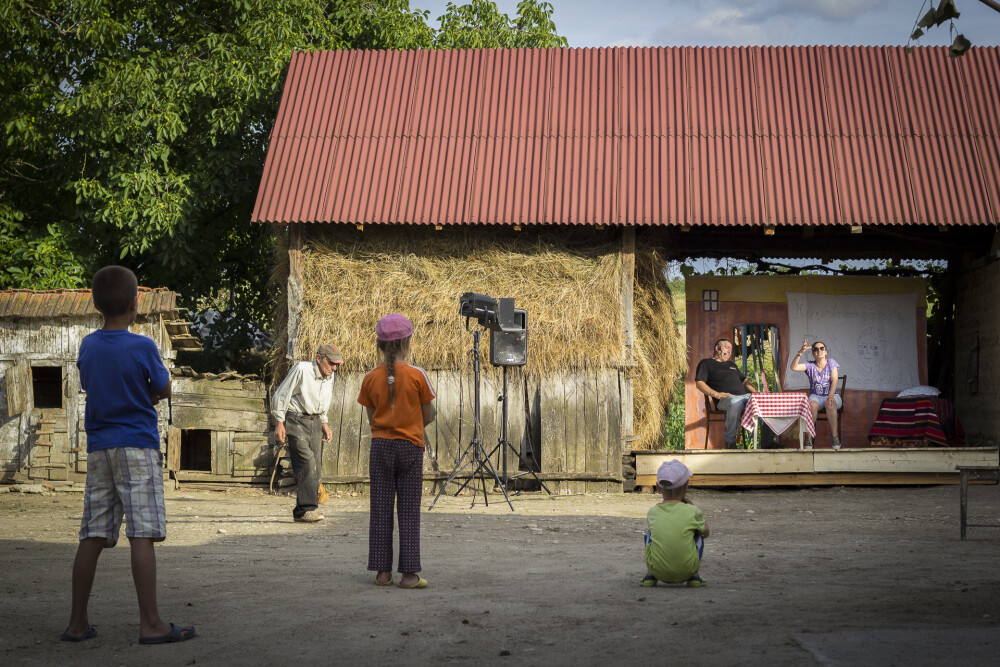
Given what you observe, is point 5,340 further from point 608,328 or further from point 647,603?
point 647,603

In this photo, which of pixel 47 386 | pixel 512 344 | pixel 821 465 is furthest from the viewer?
pixel 47 386

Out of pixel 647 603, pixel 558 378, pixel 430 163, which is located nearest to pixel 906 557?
pixel 647 603

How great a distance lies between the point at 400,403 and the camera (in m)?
5.84

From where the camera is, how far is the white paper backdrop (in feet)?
45.3

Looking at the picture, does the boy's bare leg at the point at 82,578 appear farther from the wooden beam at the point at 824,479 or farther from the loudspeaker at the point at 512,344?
the wooden beam at the point at 824,479

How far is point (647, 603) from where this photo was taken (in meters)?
5.29

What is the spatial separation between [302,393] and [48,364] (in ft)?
18.3

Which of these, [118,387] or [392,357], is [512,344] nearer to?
[392,357]

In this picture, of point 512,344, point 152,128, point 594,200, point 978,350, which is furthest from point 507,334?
point 152,128

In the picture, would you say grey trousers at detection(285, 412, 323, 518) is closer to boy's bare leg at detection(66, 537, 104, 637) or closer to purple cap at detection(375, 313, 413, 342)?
purple cap at detection(375, 313, 413, 342)

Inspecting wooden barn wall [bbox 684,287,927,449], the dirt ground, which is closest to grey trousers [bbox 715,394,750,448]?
wooden barn wall [bbox 684,287,927,449]

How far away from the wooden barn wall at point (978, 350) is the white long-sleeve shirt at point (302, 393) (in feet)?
27.4

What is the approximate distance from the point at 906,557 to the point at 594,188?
667cm

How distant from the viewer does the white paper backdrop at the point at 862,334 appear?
13820 millimetres
